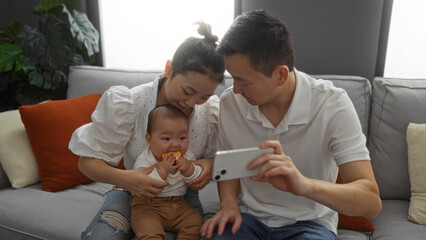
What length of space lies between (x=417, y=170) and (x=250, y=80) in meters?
0.99

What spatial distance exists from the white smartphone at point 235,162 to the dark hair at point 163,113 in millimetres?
402

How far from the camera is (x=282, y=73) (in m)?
1.15

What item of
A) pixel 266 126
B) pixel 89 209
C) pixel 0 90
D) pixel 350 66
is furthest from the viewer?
pixel 0 90

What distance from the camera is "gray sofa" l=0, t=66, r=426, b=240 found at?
1.54 meters

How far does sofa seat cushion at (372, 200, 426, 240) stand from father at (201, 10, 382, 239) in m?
0.38

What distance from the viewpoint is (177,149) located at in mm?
1334

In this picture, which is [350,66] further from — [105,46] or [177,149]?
[105,46]

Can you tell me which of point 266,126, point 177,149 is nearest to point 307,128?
point 266,126

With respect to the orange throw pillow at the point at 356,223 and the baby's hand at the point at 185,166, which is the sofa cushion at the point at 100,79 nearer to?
the baby's hand at the point at 185,166

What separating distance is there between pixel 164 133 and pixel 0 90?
6.29 ft

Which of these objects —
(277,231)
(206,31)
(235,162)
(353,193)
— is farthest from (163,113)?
(353,193)

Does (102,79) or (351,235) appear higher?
(102,79)

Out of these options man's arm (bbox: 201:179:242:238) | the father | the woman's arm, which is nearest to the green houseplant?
the woman's arm

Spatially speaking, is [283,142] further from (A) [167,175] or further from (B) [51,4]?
(B) [51,4]
